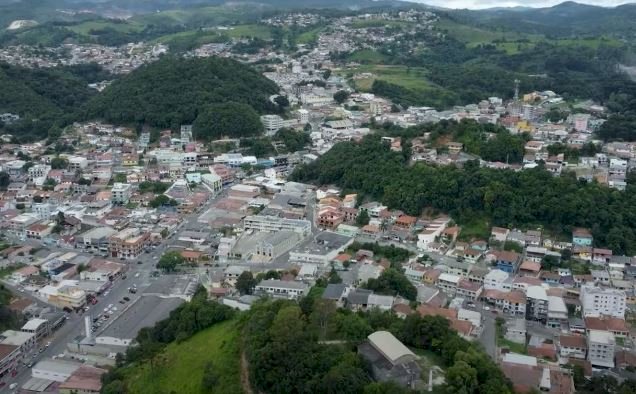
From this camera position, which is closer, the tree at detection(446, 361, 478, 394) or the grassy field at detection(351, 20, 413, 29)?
the tree at detection(446, 361, 478, 394)

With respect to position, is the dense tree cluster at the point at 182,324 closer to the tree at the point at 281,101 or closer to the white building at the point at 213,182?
the white building at the point at 213,182

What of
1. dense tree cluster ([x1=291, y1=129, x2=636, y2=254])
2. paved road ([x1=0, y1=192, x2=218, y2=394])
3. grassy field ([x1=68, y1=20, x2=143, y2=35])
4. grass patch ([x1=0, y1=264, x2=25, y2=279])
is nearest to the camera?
paved road ([x1=0, y1=192, x2=218, y2=394])

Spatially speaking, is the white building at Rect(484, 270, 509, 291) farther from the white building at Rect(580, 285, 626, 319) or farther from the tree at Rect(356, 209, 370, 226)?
the tree at Rect(356, 209, 370, 226)

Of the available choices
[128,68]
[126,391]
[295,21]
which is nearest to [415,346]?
[126,391]

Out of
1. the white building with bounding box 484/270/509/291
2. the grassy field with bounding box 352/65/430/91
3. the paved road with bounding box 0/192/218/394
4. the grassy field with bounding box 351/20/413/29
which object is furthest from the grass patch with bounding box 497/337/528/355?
the grassy field with bounding box 351/20/413/29

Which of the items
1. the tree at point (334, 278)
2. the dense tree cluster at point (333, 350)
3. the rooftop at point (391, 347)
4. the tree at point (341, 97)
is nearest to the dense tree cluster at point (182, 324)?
the dense tree cluster at point (333, 350)

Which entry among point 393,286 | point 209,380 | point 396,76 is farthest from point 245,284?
point 396,76
